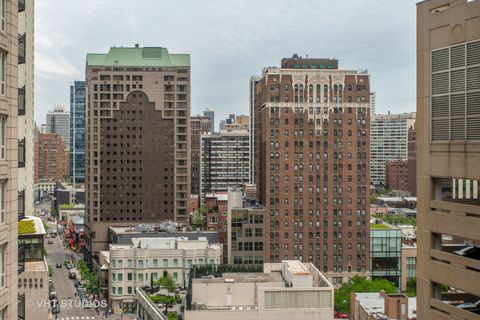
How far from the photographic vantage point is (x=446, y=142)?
18250 millimetres

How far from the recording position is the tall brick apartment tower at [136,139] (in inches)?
5965

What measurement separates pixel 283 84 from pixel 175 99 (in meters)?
43.7

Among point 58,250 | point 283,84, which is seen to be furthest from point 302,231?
point 58,250

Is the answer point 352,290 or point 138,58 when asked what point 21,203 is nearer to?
point 352,290

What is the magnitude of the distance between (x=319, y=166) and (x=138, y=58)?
59306 millimetres

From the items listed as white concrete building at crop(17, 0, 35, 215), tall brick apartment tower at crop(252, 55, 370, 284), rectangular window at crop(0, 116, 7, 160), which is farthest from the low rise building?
tall brick apartment tower at crop(252, 55, 370, 284)

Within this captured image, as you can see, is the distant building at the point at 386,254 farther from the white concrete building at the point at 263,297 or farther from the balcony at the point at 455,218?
the balcony at the point at 455,218

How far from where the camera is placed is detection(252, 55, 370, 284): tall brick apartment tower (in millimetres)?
113562

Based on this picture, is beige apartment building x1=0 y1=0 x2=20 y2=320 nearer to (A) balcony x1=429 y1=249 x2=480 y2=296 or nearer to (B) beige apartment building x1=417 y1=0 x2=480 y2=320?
(B) beige apartment building x1=417 y1=0 x2=480 y2=320

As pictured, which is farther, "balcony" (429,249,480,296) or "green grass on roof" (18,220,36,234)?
"green grass on roof" (18,220,36,234)

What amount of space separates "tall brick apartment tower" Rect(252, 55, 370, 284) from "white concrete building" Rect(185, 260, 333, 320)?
4270 cm

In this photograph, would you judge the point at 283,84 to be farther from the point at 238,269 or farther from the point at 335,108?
the point at 238,269

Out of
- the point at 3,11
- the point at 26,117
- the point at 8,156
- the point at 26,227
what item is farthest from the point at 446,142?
the point at 26,227

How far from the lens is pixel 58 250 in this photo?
18400 cm
